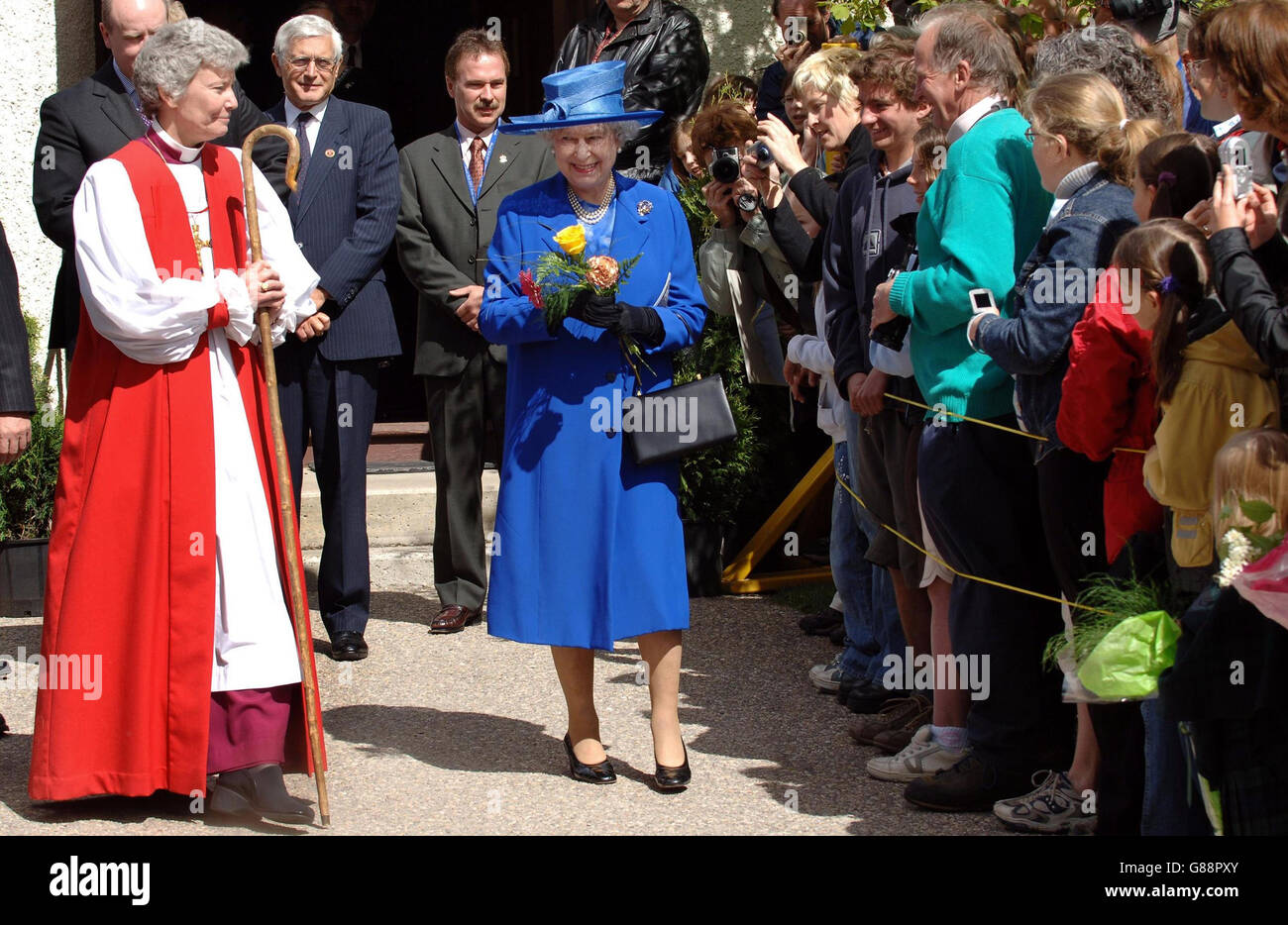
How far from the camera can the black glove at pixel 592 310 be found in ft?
17.0

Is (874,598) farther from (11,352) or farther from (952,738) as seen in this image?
(11,352)

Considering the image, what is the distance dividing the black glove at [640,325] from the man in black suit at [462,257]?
2393 mm

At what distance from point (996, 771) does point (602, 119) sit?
233cm

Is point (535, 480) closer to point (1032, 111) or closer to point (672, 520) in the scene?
point (672, 520)

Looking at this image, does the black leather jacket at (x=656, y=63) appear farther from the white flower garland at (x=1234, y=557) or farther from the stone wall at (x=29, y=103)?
the white flower garland at (x=1234, y=557)

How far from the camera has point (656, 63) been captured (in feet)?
27.1

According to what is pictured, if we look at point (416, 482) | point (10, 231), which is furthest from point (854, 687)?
point (10, 231)

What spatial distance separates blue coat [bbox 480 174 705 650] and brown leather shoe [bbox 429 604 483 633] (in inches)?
81.3

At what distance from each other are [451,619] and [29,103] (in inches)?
148

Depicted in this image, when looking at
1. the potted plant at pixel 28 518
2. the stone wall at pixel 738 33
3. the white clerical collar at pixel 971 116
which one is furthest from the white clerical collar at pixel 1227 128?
the potted plant at pixel 28 518

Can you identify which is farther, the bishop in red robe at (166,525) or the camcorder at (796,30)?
the camcorder at (796,30)

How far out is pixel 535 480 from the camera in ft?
17.7

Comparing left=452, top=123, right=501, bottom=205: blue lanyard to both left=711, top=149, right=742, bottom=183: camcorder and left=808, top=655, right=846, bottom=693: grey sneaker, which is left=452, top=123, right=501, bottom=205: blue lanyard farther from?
left=808, top=655, right=846, bottom=693: grey sneaker

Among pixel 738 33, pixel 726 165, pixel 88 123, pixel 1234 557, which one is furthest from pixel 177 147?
pixel 738 33
